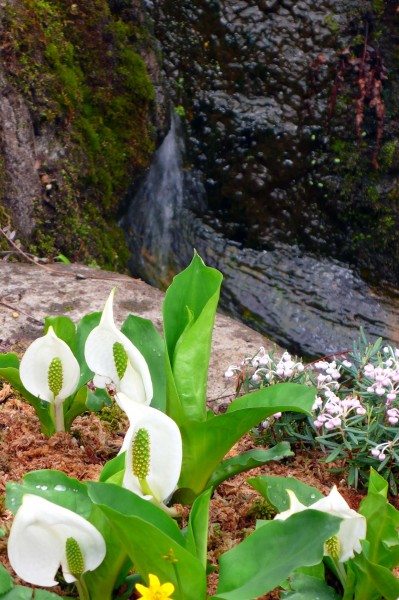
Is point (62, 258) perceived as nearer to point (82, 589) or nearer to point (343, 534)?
point (82, 589)

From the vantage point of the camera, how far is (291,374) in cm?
220

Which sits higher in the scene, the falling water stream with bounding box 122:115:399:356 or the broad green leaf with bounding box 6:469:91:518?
the broad green leaf with bounding box 6:469:91:518

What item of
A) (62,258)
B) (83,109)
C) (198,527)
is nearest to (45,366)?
(198,527)

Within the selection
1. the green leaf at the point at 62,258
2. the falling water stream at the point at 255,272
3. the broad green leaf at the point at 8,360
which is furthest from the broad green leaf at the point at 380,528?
the falling water stream at the point at 255,272

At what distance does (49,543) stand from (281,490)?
0.53 meters

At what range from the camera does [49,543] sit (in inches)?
→ 51.1

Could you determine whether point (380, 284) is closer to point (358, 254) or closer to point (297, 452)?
point (358, 254)

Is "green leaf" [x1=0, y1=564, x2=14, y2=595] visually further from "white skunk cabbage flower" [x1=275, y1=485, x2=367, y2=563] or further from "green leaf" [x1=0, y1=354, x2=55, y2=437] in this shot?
"green leaf" [x1=0, y1=354, x2=55, y2=437]

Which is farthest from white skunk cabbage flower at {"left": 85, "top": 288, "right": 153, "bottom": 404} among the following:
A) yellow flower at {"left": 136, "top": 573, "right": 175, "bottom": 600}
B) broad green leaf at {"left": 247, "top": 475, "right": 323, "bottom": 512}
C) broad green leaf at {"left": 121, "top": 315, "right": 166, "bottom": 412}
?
yellow flower at {"left": 136, "top": 573, "right": 175, "bottom": 600}

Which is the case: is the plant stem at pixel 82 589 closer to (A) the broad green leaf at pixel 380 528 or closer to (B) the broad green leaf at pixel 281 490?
(B) the broad green leaf at pixel 281 490

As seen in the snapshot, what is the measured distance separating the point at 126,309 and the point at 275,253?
8.70 ft

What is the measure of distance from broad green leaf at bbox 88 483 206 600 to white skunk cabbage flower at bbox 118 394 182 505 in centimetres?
11

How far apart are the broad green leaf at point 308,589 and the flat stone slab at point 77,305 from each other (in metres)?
1.12

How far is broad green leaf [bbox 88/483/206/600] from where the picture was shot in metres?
1.17
